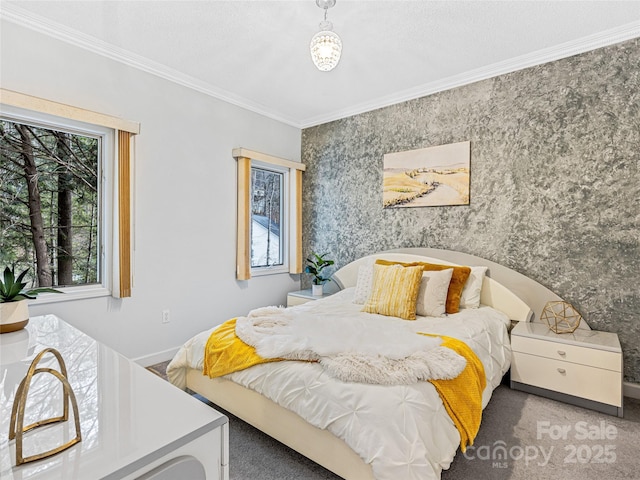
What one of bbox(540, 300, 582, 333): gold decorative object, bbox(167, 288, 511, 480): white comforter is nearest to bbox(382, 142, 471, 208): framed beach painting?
bbox(540, 300, 582, 333): gold decorative object

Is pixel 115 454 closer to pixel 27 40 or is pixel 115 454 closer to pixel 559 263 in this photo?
pixel 27 40

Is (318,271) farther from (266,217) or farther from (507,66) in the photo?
(507,66)

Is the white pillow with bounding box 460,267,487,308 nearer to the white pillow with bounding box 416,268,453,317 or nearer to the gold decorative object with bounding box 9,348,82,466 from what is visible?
the white pillow with bounding box 416,268,453,317

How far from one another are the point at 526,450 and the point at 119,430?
80.4 inches

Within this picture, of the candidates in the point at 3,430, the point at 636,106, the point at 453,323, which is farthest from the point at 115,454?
the point at 636,106

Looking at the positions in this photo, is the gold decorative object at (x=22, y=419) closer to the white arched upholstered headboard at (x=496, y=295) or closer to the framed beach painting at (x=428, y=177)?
the white arched upholstered headboard at (x=496, y=295)

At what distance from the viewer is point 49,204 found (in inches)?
103

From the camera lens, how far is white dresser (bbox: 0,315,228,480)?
678 mm

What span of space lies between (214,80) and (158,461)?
10.8ft

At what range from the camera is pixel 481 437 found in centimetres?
198

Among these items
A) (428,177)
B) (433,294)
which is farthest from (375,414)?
(428,177)

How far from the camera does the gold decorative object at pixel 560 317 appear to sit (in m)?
2.55

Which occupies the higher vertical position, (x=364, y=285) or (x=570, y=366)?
(x=364, y=285)

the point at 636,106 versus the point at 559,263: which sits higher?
the point at 636,106
